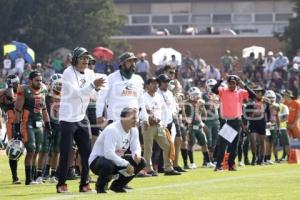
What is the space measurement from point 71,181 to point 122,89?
2.45m

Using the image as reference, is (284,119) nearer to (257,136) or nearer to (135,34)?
(257,136)

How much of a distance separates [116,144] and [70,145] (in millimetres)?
1045

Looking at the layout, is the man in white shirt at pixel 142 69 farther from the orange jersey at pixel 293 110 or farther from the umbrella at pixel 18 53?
the orange jersey at pixel 293 110

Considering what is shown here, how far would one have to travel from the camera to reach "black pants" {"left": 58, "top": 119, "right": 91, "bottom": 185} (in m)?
18.2

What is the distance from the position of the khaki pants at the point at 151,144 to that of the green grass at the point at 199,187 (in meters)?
0.31

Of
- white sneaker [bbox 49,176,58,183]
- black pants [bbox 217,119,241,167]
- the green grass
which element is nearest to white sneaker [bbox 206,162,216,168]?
black pants [bbox 217,119,241,167]

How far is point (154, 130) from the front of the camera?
78.5ft

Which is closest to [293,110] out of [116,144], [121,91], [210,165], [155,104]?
[210,165]

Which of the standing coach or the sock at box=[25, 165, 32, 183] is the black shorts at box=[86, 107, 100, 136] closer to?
the sock at box=[25, 165, 32, 183]

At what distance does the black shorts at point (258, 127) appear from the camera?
3009cm

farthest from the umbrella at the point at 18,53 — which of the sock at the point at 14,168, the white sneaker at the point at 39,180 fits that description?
the white sneaker at the point at 39,180

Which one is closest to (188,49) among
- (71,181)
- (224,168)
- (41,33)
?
(41,33)

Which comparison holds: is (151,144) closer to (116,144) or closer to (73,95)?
(73,95)

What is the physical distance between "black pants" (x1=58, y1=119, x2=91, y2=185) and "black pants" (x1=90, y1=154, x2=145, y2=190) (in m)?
0.56
